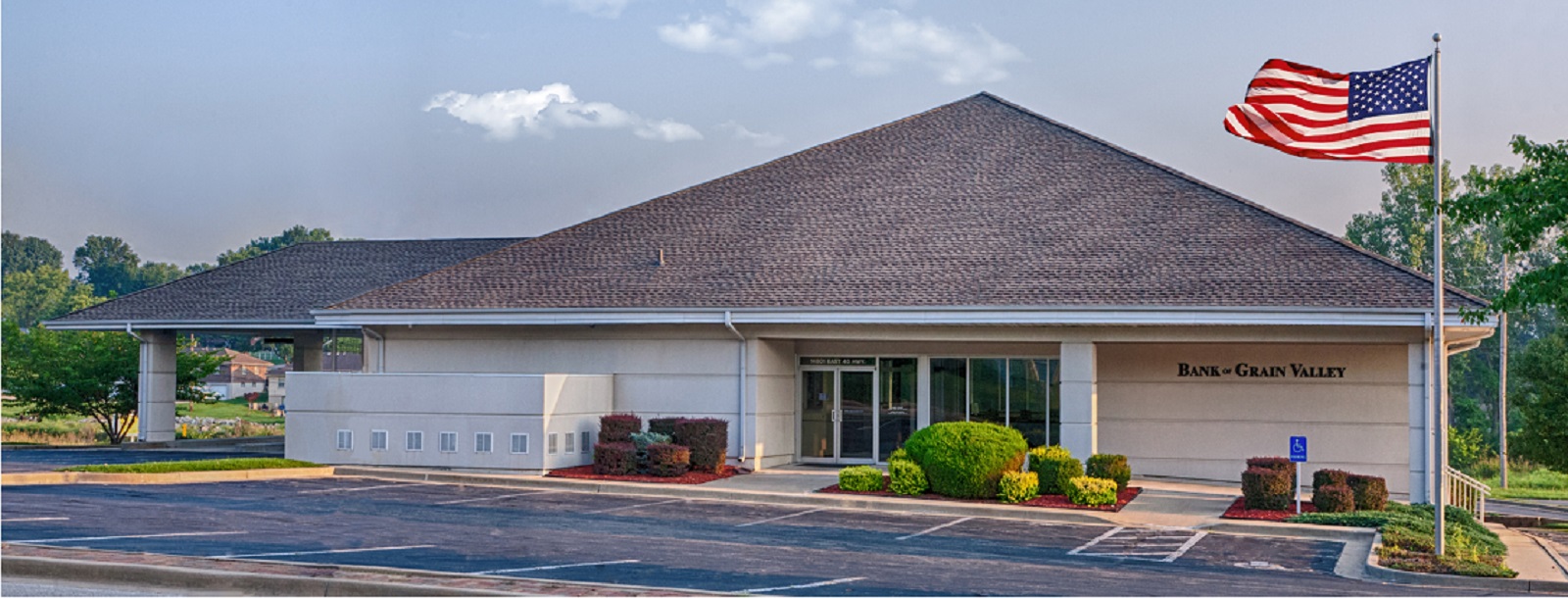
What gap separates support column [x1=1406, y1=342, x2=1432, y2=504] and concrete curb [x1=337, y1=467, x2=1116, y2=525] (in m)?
6.93

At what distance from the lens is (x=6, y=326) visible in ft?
152

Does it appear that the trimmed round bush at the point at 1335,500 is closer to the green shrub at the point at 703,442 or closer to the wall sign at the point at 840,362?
the wall sign at the point at 840,362

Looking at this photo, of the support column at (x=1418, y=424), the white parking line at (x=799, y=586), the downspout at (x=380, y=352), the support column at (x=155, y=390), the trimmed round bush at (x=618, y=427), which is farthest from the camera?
the support column at (x=155, y=390)

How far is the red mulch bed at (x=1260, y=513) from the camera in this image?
21.0 m

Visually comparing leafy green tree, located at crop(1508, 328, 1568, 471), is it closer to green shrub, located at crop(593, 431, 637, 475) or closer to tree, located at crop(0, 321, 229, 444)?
green shrub, located at crop(593, 431, 637, 475)

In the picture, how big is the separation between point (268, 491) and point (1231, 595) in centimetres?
1559

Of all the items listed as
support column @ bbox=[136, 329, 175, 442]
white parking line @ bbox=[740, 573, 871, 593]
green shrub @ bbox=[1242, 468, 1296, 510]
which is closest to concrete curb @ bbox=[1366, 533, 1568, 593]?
green shrub @ bbox=[1242, 468, 1296, 510]

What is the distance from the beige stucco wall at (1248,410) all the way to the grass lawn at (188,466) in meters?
15.8

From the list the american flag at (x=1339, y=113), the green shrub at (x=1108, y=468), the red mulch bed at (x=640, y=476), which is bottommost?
the red mulch bed at (x=640, y=476)

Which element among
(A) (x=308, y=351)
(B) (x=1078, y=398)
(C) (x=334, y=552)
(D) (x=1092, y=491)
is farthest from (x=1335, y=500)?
(A) (x=308, y=351)

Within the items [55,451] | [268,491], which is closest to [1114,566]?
[268,491]

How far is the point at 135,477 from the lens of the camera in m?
24.1

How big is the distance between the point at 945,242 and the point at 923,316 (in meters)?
3.01

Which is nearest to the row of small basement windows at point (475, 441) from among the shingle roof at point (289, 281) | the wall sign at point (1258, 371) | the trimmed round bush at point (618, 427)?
the trimmed round bush at point (618, 427)
